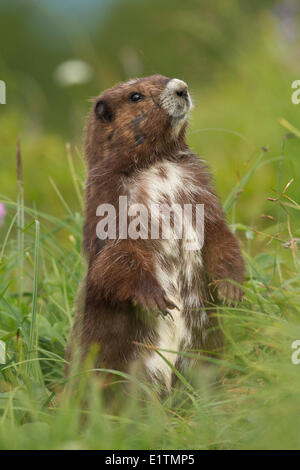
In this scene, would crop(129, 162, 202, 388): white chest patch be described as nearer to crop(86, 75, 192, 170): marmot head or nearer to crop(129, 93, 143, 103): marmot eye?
crop(86, 75, 192, 170): marmot head

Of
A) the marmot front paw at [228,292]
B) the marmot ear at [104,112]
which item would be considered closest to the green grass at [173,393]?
the marmot front paw at [228,292]

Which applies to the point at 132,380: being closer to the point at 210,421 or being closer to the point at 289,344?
the point at 210,421

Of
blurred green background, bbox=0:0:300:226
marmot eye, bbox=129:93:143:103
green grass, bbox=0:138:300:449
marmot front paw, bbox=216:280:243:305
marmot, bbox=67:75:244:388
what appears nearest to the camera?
green grass, bbox=0:138:300:449

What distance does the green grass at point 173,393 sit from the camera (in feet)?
9.53

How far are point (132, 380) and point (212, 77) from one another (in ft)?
38.6

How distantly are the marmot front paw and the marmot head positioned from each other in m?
0.72

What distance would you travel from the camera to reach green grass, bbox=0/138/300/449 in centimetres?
291

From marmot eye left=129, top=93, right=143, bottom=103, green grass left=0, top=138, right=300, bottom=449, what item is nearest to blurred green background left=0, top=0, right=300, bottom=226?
marmot eye left=129, top=93, right=143, bottom=103

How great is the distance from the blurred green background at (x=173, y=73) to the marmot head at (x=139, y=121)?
0.70ft

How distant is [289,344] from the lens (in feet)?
10.6

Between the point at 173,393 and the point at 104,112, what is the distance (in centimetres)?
146

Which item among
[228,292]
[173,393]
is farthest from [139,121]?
[173,393]

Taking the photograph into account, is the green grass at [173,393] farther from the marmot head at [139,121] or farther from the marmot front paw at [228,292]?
the marmot head at [139,121]

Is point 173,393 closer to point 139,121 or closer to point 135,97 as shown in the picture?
point 139,121
